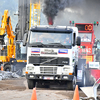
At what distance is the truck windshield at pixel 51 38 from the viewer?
12.1m

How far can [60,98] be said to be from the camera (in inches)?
385

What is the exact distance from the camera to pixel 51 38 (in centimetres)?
1223

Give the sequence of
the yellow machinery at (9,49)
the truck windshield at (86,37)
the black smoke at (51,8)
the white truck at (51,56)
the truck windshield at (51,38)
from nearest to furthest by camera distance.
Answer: the white truck at (51,56)
the truck windshield at (51,38)
the truck windshield at (86,37)
the yellow machinery at (9,49)
the black smoke at (51,8)

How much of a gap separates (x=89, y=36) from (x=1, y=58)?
28.8 ft

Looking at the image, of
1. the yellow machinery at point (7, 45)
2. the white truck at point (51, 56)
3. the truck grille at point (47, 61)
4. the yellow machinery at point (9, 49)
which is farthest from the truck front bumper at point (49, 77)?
the yellow machinery at point (7, 45)

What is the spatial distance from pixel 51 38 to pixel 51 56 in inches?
33.4

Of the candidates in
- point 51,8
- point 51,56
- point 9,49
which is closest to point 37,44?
point 51,56

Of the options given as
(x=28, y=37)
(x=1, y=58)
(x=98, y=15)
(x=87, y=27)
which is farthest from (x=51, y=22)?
(x=98, y=15)

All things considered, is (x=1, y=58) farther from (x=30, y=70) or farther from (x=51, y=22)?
(x=30, y=70)

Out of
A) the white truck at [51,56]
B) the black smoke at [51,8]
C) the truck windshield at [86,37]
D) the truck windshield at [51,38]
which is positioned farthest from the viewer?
the black smoke at [51,8]

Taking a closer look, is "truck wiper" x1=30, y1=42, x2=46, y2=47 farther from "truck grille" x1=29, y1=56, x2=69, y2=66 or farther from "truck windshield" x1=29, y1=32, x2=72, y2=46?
"truck grille" x1=29, y1=56, x2=69, y2=66

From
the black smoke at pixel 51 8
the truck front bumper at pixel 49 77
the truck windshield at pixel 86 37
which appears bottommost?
the truck front bumper at pixel 49 77

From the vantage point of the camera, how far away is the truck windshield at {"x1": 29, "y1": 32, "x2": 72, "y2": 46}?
12.1m

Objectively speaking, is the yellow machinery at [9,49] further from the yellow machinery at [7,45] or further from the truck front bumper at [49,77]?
the truck front bumper at [49,77]
